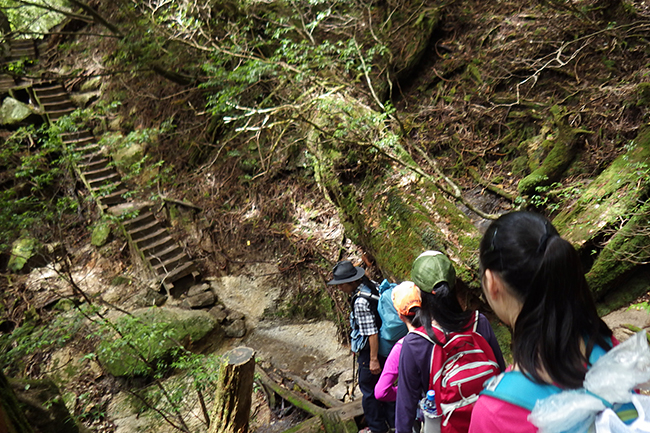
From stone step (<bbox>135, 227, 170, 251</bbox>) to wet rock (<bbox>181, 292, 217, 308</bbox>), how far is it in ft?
6.83

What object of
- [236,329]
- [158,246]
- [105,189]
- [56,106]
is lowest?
[236,329]

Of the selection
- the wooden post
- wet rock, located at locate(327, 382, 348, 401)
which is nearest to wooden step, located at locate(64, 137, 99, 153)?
wet rock, located at locate(327, 382, 348, 401)

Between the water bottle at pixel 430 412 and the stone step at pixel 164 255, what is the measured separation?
825cm

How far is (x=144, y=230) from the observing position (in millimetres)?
9477

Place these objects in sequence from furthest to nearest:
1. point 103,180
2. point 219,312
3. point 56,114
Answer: point 56,114 → point 103,180 → point 219,312

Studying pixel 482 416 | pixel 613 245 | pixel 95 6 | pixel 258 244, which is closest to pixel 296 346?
pixel 258 244

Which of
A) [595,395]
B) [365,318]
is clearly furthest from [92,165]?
[595,395]

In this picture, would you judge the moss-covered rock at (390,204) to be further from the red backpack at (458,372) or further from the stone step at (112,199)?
the stone step at (112,199)

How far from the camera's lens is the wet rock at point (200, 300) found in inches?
316

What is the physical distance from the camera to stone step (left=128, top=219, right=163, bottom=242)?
9.33m

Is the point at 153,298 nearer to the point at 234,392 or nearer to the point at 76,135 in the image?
the point at 234,392

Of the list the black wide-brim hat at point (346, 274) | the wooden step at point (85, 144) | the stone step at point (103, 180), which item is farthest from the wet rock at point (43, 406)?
the wooden step at point (85, 144)

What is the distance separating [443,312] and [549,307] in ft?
2.54

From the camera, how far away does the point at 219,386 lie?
325cm
